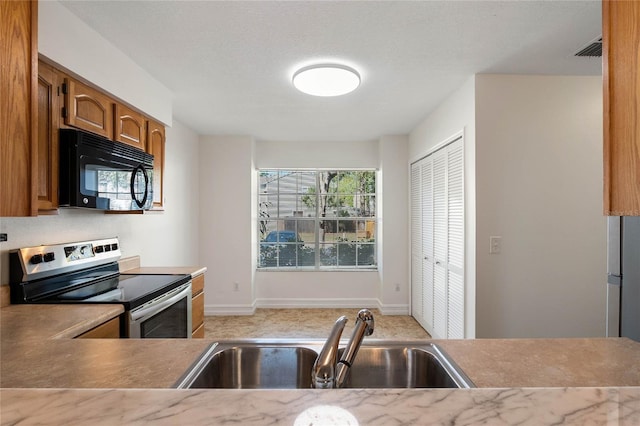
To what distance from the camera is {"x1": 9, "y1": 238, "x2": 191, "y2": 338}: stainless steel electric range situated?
1.80 metres

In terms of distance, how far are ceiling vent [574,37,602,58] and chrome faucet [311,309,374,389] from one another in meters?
2.31

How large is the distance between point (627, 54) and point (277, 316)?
420 centimetres

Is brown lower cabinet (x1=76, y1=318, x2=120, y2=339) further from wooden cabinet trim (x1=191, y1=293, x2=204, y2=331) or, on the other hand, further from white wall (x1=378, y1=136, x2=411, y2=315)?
white wall (x1=378, y1=136, x2=411, y2=315)

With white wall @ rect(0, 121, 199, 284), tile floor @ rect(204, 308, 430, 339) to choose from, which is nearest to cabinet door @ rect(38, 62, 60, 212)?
white wall @ rect(0, 121, 199, 284)

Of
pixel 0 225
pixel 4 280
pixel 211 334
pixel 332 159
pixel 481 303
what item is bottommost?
pixel 211 334

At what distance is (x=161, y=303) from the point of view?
2.11 meters

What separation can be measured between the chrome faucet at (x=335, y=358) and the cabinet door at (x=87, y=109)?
182 centimetres

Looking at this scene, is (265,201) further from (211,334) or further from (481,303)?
(481,303)

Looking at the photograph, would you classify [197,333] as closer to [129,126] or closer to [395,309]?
[129,126]

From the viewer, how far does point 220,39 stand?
2.02 m

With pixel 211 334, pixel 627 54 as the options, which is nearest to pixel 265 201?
pixel 211 334

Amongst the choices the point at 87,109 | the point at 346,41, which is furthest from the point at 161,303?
the point at 346,41

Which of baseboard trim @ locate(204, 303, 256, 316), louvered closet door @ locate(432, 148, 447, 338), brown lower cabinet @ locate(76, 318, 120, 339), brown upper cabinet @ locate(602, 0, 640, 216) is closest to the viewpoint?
brown upper cabinet @ locate(602, 0, 640, 216)

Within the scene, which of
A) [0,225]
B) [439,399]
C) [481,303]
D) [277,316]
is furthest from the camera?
[277,316]
